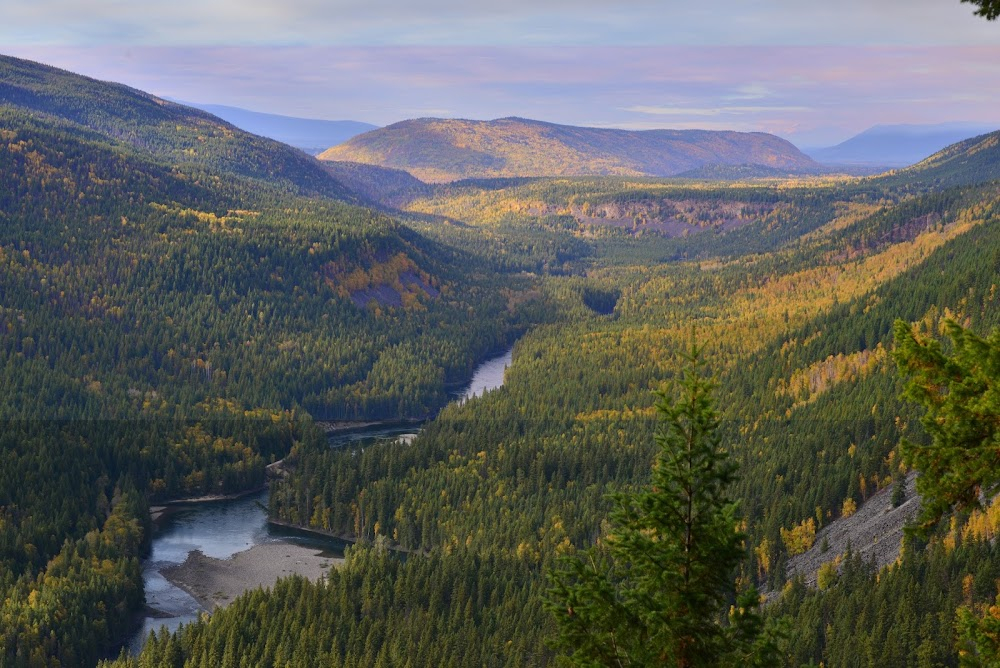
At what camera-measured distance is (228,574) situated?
7515 inches

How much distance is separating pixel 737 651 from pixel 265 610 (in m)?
126

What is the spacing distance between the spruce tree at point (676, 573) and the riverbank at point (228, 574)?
493 ft

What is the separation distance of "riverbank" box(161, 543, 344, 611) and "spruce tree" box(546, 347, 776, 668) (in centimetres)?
15026

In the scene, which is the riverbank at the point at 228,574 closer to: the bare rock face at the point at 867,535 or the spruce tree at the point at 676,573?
the bare rock face at the point at 867,535

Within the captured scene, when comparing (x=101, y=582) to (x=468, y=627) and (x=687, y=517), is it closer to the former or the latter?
(x=468, y=627)

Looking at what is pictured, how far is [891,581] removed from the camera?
414ft

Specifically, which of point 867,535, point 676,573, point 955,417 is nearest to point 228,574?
point 867,535

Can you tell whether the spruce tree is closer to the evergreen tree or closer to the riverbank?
the evergreen tree

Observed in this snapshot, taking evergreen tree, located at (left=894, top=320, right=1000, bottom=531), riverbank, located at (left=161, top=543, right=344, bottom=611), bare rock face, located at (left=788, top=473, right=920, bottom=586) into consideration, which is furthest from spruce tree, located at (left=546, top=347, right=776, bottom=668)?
riverbank, located at (left=161, top=543, right=344, bottom=611)

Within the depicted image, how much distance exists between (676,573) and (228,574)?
168623mm

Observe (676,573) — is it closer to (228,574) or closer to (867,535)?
(867,535)

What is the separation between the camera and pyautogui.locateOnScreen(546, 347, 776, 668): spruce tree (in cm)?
3369

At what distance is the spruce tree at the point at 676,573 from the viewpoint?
33.7 m

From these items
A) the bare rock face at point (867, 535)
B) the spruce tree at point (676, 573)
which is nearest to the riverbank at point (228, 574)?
the bare rock face at point (867, 535)
